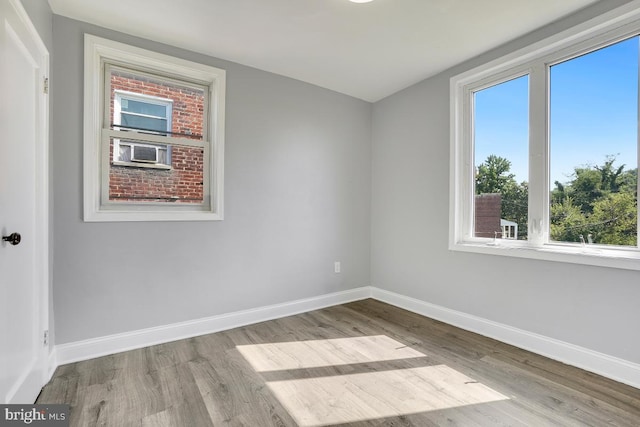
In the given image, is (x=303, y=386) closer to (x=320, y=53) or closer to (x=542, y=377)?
(x=542, y=377)

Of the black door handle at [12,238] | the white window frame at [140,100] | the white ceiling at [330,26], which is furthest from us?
the white window frame at [140,100]

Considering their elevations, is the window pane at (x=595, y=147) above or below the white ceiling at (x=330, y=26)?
below

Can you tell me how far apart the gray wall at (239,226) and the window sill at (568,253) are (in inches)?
61.1

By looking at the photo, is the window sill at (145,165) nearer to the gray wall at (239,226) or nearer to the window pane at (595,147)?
the gray wall at (239,226)

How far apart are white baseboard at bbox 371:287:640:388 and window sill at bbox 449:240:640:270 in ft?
1.99

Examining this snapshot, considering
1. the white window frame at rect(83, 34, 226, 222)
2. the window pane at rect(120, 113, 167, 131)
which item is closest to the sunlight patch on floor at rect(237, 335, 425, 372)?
the white window frame at rect(83, 34, 226, 222)

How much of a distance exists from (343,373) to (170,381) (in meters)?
1.13

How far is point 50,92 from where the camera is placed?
82.9 inches

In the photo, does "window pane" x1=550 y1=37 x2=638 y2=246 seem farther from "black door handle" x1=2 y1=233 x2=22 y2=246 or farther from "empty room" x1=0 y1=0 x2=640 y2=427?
"black door handle" x1=2 y1=233 x2=22 y2=246

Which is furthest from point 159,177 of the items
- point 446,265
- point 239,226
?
point 446,265

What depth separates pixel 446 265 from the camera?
304 cm

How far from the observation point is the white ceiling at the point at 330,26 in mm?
2088

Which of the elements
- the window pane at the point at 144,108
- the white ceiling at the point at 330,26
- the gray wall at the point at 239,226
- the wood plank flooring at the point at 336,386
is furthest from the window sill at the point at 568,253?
the window pane at the point at 144,108

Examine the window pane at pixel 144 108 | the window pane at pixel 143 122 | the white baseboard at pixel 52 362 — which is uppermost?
the window pane at pixel 144 108
